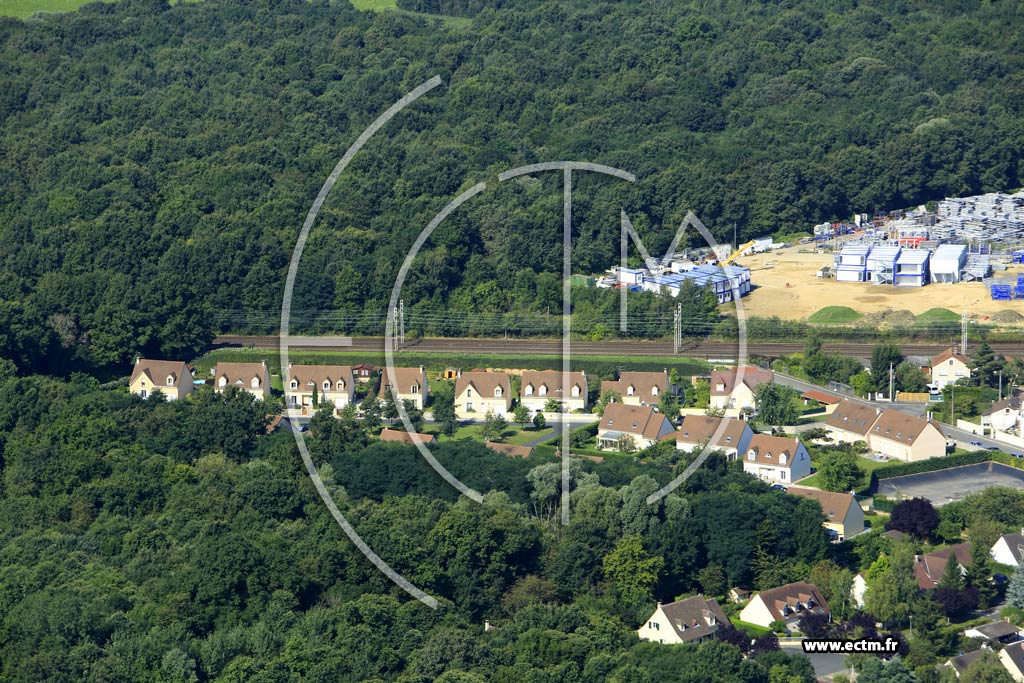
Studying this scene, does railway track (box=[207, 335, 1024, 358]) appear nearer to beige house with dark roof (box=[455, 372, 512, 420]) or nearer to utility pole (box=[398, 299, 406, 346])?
utility pole (box=[398, 299, 406, 346])

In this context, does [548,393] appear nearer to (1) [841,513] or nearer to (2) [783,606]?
(1) [841,513]

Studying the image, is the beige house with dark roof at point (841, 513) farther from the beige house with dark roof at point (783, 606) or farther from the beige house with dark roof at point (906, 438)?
the beige house with dark roof at point (906, 438)

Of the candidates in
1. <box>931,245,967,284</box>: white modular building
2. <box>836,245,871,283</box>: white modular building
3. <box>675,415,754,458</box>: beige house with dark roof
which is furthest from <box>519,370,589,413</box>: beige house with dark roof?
<box>931,245,967,284</box>: white modular building

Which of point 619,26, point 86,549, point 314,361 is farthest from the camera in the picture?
point 619,26

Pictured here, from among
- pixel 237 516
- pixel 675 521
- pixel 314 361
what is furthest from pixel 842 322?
pixel 237 516

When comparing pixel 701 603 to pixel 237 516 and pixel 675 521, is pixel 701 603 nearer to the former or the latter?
pixel 675 521

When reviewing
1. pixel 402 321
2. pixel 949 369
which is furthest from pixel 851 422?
pixel 402 321

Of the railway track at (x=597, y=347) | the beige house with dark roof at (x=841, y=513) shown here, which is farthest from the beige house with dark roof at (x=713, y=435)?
the railway track at (x=597, y=347)
